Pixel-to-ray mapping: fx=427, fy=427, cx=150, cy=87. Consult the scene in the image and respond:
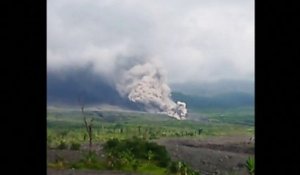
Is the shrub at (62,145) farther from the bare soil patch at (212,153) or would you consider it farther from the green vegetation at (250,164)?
the green vegetation at (250,164)

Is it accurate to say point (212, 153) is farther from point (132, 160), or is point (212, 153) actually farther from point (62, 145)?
point (62, 145)

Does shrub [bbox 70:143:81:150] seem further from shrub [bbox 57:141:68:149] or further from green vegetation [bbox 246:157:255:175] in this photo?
green vegetation [bbox 246:157:255:175]

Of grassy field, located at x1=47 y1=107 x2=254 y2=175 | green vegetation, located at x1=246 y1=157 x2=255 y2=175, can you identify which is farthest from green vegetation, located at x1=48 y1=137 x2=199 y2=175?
green vegetation, located at x1=246 y1=157 x2=255 y2=175

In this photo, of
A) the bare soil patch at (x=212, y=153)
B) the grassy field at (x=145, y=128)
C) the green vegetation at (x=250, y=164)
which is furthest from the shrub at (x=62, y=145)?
the green vegetation at (x=250, y=164)

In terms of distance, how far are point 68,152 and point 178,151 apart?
294 mm

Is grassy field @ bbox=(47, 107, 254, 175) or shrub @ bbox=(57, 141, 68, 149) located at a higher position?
grassy field @ bbox=(47, 107, 254, 175)

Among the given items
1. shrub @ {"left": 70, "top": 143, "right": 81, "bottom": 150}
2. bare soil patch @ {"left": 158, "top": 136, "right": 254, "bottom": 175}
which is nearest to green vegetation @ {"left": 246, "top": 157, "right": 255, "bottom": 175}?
bare soil patch @ {"left": 158, "top": 136, "right": 254, "bottom": 175}

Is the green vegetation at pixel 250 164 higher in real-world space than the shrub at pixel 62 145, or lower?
lower

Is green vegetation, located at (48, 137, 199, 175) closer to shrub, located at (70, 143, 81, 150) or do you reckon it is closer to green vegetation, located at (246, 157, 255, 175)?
shrub, located at (70, 143, 81, 150)

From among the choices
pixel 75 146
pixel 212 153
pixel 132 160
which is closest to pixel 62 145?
pixel 75 146

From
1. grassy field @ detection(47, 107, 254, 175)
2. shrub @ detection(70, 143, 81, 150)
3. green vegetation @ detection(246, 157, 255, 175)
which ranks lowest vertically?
green vegetation @ detection(246, 157, 255, 175)

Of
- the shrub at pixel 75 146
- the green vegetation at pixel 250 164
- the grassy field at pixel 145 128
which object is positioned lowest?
the green vegetation at pixel 250 164
